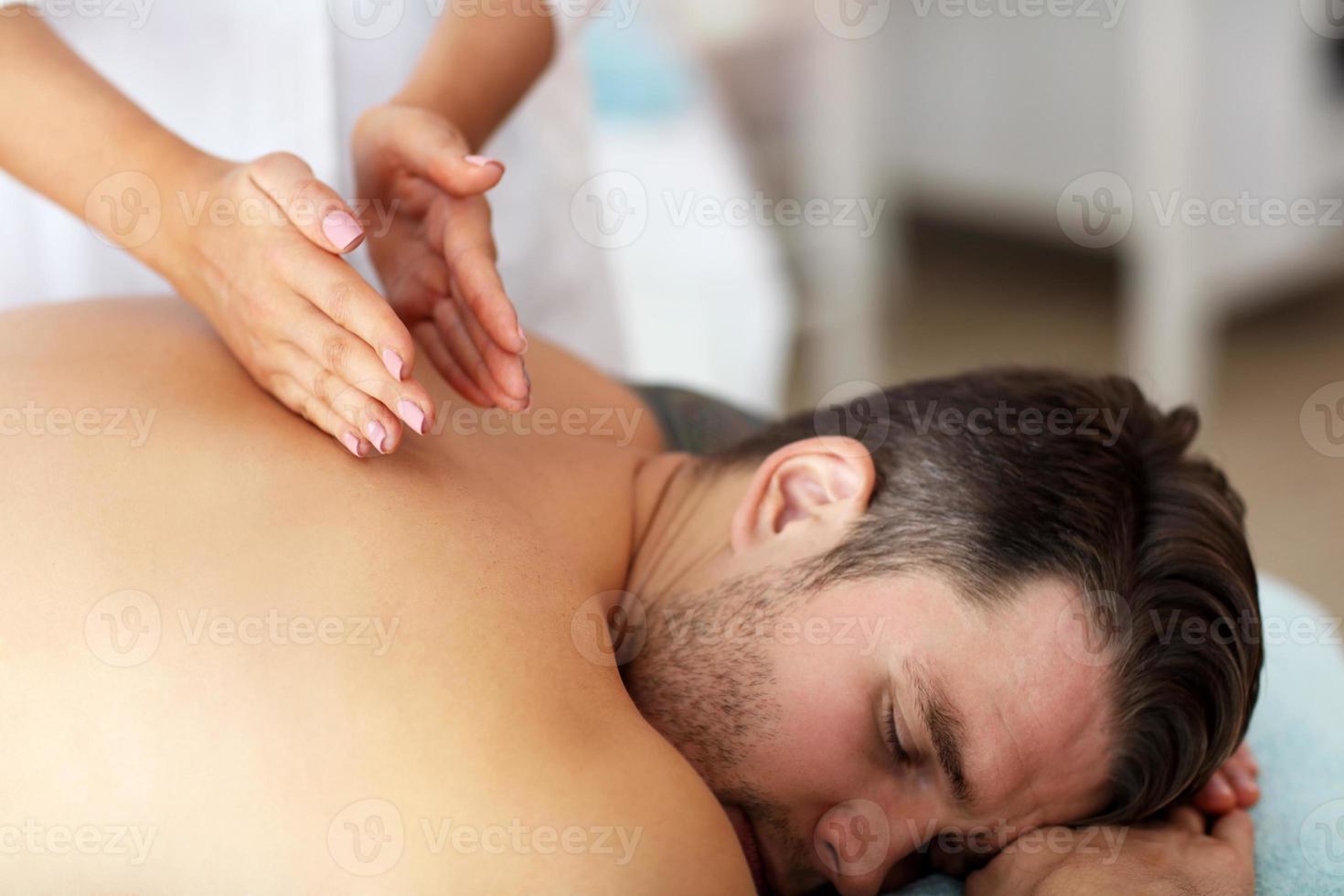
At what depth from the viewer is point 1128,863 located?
35.4 inches

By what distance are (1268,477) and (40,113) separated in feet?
8.70

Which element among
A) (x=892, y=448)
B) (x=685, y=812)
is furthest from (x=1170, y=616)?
(x=685, y=812)

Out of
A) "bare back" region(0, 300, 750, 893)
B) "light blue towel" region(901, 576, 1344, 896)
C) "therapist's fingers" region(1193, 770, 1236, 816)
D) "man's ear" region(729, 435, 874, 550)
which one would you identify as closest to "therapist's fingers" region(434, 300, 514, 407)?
"bare back" region(0, 300, 750, 893)

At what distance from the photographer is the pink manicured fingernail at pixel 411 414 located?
2.71 ft

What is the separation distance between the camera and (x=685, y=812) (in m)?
0.81

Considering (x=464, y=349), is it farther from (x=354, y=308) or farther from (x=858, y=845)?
(x=858, y=845)

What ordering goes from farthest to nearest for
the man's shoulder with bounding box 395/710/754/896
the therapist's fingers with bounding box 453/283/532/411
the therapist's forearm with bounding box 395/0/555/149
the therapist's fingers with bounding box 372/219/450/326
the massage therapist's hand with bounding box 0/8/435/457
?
the therapist's forearm with bounding box 395/0/555/149, the therapist's fingers with bounding box 372/219/450/326, the therapist's fingers with bounding box 453/283/532/411, the massage therapist's hand with bounding box 0/8/435/457, the man's shoulder with bounding box 395/710/754/896

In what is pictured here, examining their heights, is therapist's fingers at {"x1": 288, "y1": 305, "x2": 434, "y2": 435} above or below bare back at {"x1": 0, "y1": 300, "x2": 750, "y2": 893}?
above

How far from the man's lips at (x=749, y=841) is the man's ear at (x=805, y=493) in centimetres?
19

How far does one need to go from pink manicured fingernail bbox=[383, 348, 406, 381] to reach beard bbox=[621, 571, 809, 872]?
29 centimetres

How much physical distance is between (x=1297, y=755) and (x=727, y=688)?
1.61 feet

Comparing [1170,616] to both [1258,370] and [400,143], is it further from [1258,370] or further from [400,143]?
[1258,370]

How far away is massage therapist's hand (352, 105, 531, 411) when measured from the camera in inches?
37.5

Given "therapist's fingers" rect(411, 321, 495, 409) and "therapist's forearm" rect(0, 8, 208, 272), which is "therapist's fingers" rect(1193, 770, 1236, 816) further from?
"therapist's forearm" rect(0, 8, 208, 272)
